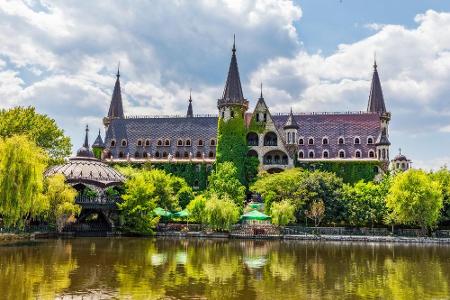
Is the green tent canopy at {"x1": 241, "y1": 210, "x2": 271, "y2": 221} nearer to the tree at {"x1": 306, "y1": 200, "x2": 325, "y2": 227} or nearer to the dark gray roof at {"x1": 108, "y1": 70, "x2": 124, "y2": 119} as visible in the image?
the tree at {"x1": 306, "y1": 200, "x2": 325, "y2": 227}

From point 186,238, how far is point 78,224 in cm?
1282

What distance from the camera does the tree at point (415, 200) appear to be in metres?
49.8

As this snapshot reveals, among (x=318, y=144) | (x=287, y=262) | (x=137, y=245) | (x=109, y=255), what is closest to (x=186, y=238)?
(x=137, y=245)

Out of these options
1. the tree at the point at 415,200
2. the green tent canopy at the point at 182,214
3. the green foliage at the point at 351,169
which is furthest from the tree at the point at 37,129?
the tree at the point at 415,200

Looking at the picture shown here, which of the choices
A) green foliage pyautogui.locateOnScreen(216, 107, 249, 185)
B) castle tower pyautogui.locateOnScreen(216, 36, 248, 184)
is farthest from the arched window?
castle tower pyautogui.locateOnScreen(216, 36, 248, 184)

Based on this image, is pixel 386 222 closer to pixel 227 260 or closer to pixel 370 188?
pixel 370 188

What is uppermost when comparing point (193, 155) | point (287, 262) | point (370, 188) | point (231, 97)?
point (231, 97)

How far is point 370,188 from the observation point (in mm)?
57875

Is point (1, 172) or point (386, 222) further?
point (386, 222)

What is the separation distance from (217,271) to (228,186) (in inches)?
1397

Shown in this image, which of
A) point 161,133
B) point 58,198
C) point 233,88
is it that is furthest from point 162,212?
point 161,133

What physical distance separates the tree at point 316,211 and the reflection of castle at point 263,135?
62.9 ft

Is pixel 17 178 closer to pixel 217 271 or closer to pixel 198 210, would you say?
pixel 217 271

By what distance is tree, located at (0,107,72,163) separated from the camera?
60.5 m
